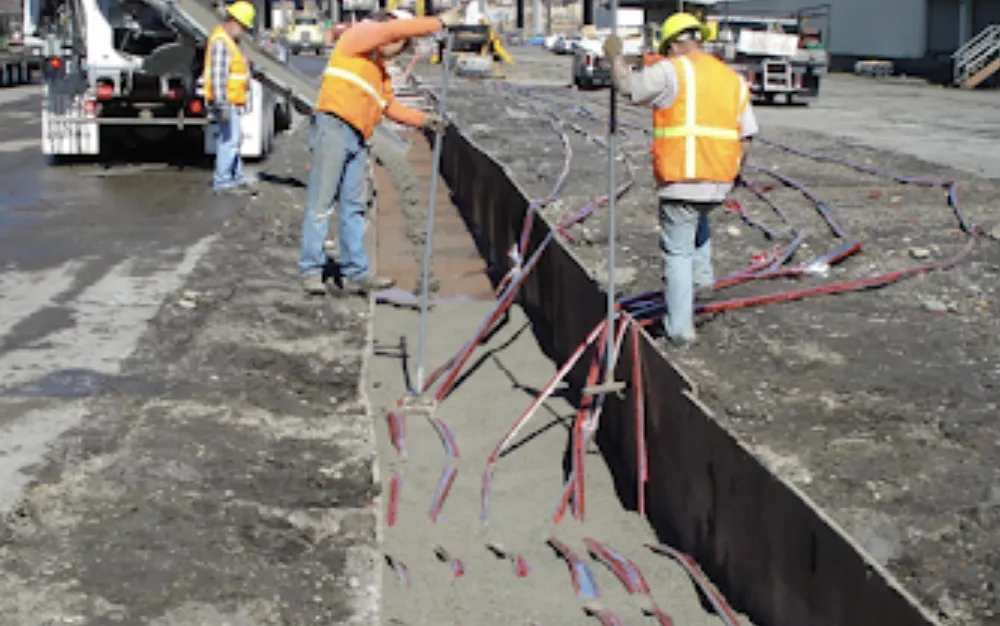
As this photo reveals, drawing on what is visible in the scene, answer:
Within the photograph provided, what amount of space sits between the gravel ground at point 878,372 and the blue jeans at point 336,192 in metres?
1.66

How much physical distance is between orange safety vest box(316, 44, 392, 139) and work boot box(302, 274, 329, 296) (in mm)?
1161

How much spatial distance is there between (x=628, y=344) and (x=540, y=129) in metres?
13.0

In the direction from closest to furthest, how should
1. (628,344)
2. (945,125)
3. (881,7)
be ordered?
(628,344) < (945,125) < (881,7)

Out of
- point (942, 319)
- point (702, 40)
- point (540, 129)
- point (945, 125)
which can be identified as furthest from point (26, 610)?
point (945, 125)

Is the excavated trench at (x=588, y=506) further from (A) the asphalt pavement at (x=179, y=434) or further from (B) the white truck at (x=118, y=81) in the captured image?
(B) the white truck at (x=118, y=81)

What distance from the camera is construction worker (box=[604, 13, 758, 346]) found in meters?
6.97

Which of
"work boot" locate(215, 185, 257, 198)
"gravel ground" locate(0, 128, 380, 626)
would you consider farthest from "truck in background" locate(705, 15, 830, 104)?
"gravel ground" locate(0, 128, 380, 626)

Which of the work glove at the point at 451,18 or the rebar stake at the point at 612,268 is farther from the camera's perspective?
the work glove at the point at 451,18

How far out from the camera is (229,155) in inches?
592

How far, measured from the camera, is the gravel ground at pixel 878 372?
498cm

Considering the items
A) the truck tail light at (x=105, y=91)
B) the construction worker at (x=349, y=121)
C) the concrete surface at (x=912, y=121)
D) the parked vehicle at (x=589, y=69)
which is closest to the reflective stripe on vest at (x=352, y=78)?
the construction worker at (x=349, y=121)

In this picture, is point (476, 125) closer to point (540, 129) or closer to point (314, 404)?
point (540, 129)

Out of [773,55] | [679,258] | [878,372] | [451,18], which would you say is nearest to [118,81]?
[451,18]

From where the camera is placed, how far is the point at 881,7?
177 feet
